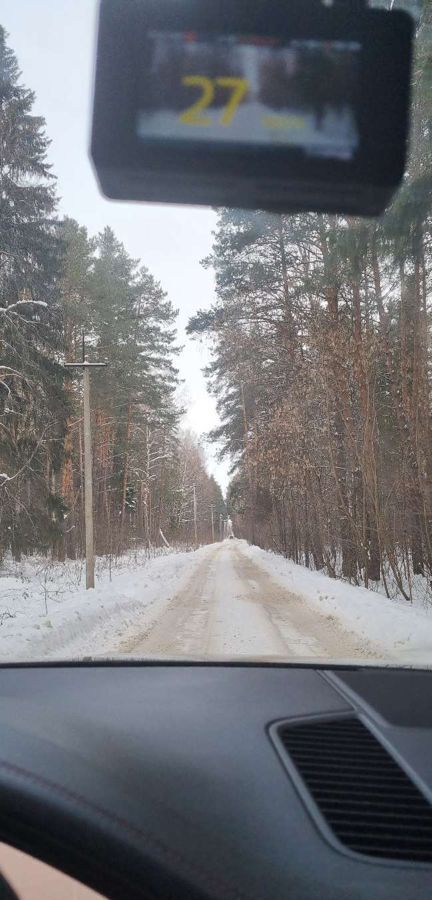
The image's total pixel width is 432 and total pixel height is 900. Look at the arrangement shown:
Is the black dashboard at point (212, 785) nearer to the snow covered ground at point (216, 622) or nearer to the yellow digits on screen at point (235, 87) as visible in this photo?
the snow covered ground at point (216, 622)

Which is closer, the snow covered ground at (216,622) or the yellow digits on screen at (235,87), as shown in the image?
the yellow digits on screen at (235,87)

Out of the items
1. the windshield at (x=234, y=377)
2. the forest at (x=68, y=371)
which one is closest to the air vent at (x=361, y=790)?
the windshield at (x=234, y=377)

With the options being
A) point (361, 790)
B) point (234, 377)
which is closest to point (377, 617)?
point (361, 790)

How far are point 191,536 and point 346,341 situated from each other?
55.0 metres

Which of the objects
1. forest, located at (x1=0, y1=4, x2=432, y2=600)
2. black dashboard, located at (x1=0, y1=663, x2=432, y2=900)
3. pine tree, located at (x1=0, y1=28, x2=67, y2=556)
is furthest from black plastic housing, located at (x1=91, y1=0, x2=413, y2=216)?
pine tree, located at (x1=0, y1=28, x2=67, y2=556)

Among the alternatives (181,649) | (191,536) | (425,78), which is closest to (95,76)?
(425,78)

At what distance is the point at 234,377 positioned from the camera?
22.6 m

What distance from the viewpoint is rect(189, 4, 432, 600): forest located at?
843 centimetres

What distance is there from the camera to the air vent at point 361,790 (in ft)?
5.44

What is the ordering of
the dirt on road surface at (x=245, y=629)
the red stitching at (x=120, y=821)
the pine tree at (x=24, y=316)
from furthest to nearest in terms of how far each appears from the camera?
the pine tree at (x=24, y=316)
the dirt on road surface at (x=245, y=629)
the red stitching at (x=120, y=821)

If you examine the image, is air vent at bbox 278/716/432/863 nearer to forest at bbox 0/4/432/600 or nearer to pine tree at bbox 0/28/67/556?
forest at bbox 0/4/432/600

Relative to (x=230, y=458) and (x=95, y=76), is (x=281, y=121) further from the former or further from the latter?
(x=230, y=458)

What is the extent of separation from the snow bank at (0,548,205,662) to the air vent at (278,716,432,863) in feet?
5.76

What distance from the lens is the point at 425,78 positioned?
16.4ft
